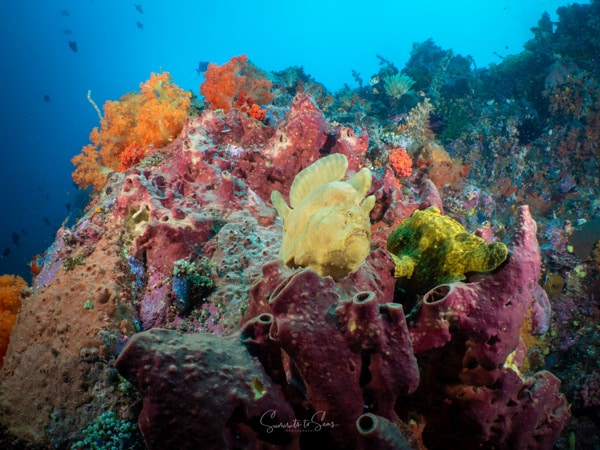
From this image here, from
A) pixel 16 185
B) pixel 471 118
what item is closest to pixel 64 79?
pixel 16 185

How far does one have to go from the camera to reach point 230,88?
24.7 feet

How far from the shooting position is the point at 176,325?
3.21 m

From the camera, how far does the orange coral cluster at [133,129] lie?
247 inches

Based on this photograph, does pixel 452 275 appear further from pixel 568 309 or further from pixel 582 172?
pixel 582 172

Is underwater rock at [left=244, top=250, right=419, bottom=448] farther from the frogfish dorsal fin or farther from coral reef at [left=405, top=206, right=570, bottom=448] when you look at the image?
the frogfish dorsal fin

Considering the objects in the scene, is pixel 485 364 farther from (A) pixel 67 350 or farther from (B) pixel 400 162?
(B) pixel 400 162

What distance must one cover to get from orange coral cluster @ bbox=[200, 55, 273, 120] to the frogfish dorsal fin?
4345 mm

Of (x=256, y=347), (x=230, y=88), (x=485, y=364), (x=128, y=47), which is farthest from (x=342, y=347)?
(x=128, y=47)

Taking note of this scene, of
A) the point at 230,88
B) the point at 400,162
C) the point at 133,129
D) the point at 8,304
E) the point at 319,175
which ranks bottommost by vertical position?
the point at 319,175

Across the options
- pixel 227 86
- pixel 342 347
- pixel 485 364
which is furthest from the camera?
pixel 227 86

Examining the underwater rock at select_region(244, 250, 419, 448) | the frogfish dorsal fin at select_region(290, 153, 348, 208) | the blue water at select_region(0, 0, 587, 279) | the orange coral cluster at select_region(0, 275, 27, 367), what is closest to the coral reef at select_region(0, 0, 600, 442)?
the underwater rock at select_region(244, 250, 419, 448)

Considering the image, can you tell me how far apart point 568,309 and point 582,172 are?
5.79 meters

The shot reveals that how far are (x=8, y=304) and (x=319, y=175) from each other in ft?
16.1

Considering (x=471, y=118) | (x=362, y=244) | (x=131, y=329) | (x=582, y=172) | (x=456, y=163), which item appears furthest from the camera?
(x=471, y=118)
